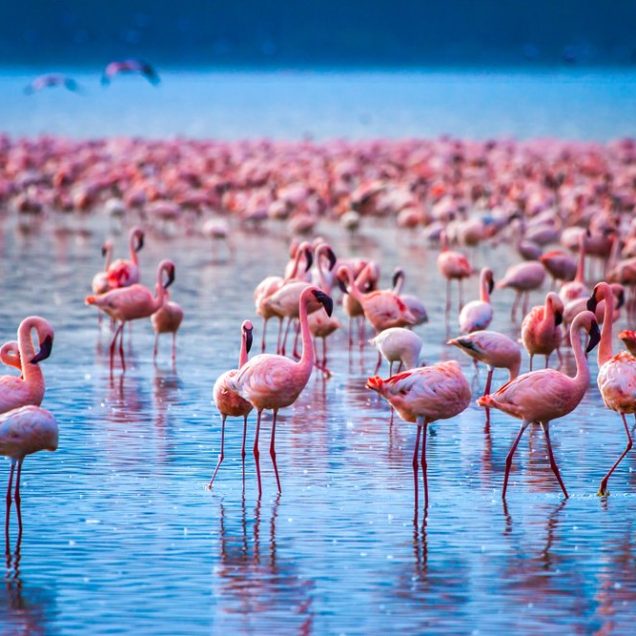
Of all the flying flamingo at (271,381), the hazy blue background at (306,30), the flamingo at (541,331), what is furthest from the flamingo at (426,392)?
the hazy blue background at (306,30)

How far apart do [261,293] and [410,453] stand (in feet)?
11.8

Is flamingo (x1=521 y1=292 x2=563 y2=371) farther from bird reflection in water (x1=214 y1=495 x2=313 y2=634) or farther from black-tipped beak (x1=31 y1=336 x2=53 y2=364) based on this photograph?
black-tipped beak (x1=31 y1=336 x2=53 y2=364)

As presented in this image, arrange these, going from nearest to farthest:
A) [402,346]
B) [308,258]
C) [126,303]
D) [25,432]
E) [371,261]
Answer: [25,432] < [402,346] < [126,303] < [308,258] < [371,261]

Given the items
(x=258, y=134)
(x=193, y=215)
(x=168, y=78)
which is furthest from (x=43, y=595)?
(x=168, y=78)

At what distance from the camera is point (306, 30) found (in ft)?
486

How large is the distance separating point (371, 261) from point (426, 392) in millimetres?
5740

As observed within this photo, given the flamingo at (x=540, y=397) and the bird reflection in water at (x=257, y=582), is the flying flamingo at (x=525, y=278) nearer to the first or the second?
the flamingo at (x=540, y=397)

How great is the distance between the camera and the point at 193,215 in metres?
28.8

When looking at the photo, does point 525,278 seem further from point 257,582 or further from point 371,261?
point 257,582

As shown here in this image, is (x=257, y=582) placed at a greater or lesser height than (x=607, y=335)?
lesser

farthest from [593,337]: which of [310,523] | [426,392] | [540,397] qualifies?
[310,523]

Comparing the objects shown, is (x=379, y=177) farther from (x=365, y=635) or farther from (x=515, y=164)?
(x=365, y=635)

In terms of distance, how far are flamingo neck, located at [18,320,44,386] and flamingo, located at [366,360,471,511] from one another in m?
1.82

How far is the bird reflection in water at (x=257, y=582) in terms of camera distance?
6809 millimetres
